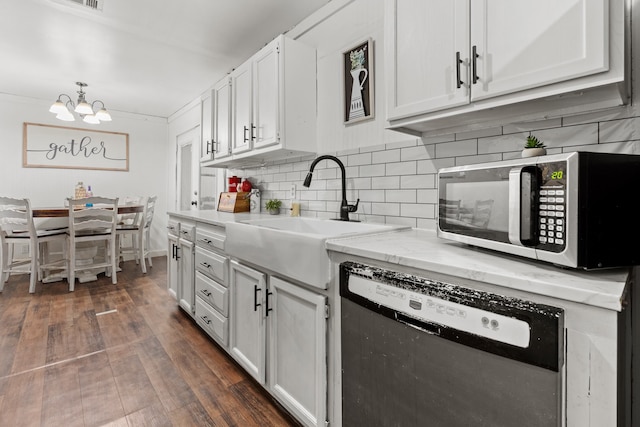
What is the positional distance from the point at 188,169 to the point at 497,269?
4864 millimetres

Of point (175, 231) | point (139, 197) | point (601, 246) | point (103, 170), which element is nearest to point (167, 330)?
point (175, 231)

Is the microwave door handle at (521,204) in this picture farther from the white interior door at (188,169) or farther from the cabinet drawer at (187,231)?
the white interior door at (188,169)

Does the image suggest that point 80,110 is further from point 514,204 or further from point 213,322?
point 514,204

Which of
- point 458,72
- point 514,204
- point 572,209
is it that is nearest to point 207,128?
point 458,72

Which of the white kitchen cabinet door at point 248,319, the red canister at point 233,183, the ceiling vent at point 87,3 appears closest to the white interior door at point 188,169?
the red canister at point 233,183

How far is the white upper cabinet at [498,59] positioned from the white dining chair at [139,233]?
4073 mm

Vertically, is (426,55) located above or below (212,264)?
above

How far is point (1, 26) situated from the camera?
97.6 inches

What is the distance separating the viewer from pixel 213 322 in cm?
208

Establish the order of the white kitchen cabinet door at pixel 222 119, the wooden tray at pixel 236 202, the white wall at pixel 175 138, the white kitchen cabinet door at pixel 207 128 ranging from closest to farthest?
1. the white kitchen cabinet door at pixel 222 119
2. the wooden tray at pixel 236 202
3. the white kitchen cabinet door at pixel 207 128
4. the white wall at pixel 175 138

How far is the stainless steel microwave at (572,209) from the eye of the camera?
69 centimetres

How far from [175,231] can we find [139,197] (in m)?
2.89

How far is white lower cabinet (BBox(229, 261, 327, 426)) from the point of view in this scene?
1.25m

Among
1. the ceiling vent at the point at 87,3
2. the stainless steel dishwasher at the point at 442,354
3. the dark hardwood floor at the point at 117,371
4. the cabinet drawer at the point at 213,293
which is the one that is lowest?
the dark hardwood floor at the point at 117,371
